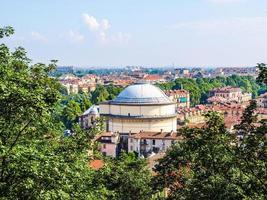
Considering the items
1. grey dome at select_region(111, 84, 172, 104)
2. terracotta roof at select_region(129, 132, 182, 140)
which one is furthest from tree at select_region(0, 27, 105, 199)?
grey dome at select_region(111, 84, 172, 104)

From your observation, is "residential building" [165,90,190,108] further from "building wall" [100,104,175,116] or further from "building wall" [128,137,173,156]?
"building wall" [128,137,173,156]

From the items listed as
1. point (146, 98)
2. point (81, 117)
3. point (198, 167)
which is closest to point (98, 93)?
point (81, 117)

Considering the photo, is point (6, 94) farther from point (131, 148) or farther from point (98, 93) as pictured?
point (98, 93)

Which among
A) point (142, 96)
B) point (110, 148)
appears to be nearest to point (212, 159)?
point (110, 148)

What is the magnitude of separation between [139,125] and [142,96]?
308cm

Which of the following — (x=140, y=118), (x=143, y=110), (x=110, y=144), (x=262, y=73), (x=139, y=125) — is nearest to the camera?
(x=262, y=73)

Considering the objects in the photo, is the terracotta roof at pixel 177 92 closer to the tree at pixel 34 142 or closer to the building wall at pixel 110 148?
the building wall at pixel 110 148

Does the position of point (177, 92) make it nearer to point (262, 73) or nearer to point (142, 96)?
point (142, 96)

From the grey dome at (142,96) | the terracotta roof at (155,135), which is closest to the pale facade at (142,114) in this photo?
the grey dome at (142,96)

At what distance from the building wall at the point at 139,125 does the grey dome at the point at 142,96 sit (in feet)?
6.17

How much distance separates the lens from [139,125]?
2120 inches

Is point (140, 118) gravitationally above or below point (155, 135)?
above

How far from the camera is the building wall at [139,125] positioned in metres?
53.6

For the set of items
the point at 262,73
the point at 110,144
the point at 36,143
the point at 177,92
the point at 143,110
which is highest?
the point at 262,73
